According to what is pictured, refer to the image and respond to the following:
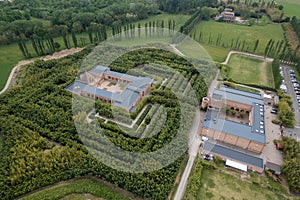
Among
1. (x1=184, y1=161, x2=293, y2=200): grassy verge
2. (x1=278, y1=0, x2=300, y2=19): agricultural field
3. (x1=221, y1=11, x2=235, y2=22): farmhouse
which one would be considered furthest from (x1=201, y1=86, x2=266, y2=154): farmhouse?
(x1=278, y1=0, x2=300, y2=19): agricultural field

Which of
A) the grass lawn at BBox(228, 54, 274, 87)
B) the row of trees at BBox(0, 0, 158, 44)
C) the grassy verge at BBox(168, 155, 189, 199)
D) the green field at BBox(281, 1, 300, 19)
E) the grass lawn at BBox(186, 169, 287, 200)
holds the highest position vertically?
the row of trees at BBox(0, 0, 158, 44)

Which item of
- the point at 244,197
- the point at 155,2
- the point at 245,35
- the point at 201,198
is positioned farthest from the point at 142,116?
the point at 155,2

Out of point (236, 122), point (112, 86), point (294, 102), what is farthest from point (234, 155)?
point (112, 86)

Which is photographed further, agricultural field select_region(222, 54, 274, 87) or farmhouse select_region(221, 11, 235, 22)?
farmhouse select_region(221, 11, 235, 22)

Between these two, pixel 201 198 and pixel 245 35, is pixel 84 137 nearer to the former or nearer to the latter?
pixel 201 198

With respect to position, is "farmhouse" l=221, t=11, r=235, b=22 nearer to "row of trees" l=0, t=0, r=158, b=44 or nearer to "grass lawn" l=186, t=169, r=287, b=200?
"row of trees" l=0, t=0, r=158, b=44
